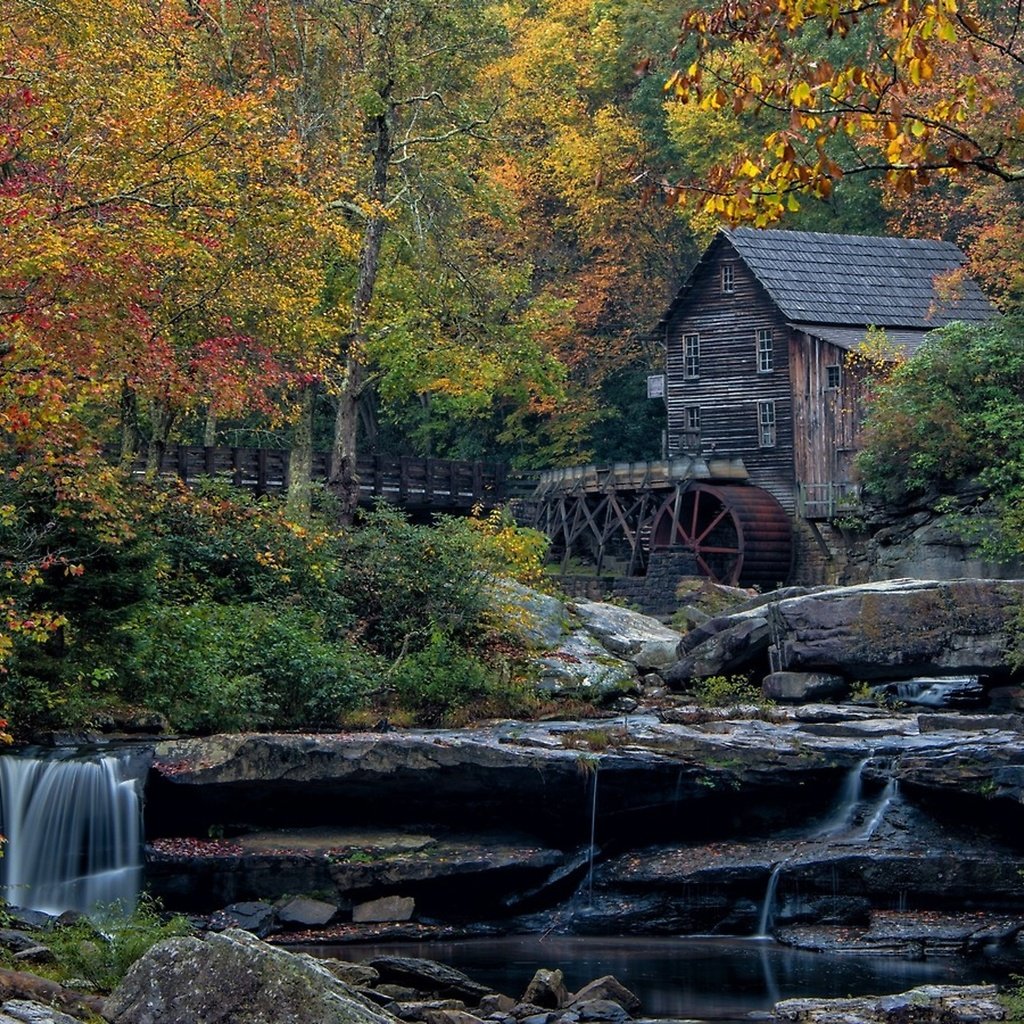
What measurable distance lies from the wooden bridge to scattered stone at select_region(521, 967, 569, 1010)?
97.8 feet

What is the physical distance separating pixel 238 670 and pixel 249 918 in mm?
4700

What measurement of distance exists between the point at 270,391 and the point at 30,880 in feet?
64.0

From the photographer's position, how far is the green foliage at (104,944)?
40.3 feet

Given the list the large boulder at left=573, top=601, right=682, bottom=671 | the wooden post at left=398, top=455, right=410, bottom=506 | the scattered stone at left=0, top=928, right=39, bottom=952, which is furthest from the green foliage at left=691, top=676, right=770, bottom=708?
the wooden post at left=398, top=455, right=410, bottom=506

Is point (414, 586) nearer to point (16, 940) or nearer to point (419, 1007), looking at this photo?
point (16, 940)

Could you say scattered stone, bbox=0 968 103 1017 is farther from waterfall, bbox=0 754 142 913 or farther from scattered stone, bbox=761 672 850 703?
scattered stone, bbox=761 672 850 703

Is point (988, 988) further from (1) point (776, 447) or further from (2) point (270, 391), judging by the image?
(1) point (776, 447)

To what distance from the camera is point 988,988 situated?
13.5 metres

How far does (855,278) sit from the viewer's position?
147 feet

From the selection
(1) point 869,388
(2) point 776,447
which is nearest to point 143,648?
(1) point 869,388

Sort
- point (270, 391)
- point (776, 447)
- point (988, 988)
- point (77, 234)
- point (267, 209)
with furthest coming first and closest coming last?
point (776, 447), point (270, 391), point (267, 209), point (77, 234), point (988, 988)

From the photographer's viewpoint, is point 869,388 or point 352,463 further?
point 869,388

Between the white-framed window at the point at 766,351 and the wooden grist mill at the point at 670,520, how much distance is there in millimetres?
2822

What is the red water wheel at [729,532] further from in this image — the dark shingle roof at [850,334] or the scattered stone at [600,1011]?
the scattered stone at [600,1011]
